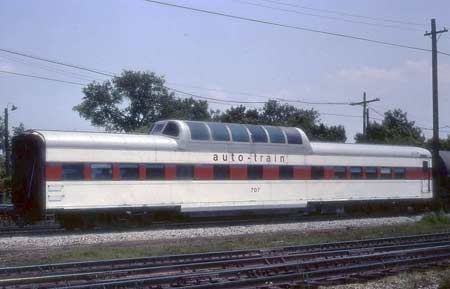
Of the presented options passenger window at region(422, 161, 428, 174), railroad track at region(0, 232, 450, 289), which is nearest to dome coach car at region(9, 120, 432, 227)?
passenger window at region(422, 161, 428, 174)

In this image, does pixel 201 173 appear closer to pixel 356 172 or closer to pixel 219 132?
pixel 219 132

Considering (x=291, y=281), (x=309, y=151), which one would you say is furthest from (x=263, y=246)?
(x=309, y=151)

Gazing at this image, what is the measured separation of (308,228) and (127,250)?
9.28 meters

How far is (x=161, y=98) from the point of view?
234ft

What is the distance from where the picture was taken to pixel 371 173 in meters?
29.8

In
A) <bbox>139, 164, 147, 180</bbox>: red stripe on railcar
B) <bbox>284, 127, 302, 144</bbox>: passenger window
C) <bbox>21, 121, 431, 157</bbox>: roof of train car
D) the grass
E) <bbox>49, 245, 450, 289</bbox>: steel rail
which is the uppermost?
<bbox>284, 127, 302, 144</bbox>: passenger window

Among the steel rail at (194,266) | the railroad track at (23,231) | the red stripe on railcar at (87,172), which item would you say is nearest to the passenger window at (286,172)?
the red stripe on railcar at (87,172)

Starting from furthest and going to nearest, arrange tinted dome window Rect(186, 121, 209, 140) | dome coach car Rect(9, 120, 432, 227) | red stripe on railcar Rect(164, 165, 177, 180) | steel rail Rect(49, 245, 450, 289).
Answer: tinted dome window Rect(186, 121, 209, 140) < red stripe on railcar Rect(164, 165, 177, 180) < dome coach car Rect(9, 120, 432, 227) < steel rail Rect(49, 245, 450, 289)

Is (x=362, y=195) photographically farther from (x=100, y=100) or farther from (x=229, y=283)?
(x=100, y=100)

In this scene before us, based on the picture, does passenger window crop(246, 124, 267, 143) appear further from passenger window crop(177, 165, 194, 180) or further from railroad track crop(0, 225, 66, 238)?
railroad track crop(0, 225, 66, 238)

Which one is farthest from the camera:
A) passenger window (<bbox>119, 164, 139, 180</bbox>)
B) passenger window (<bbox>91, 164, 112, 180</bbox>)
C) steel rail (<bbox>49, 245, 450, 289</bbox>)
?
passenger window (<bbox>119, 164, 139, 180</bbox>)

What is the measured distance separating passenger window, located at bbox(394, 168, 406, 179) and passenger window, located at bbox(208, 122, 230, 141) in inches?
399

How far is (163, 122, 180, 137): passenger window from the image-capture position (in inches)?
948

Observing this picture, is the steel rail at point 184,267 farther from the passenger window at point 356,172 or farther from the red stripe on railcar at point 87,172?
the passenger window at point 356,172
